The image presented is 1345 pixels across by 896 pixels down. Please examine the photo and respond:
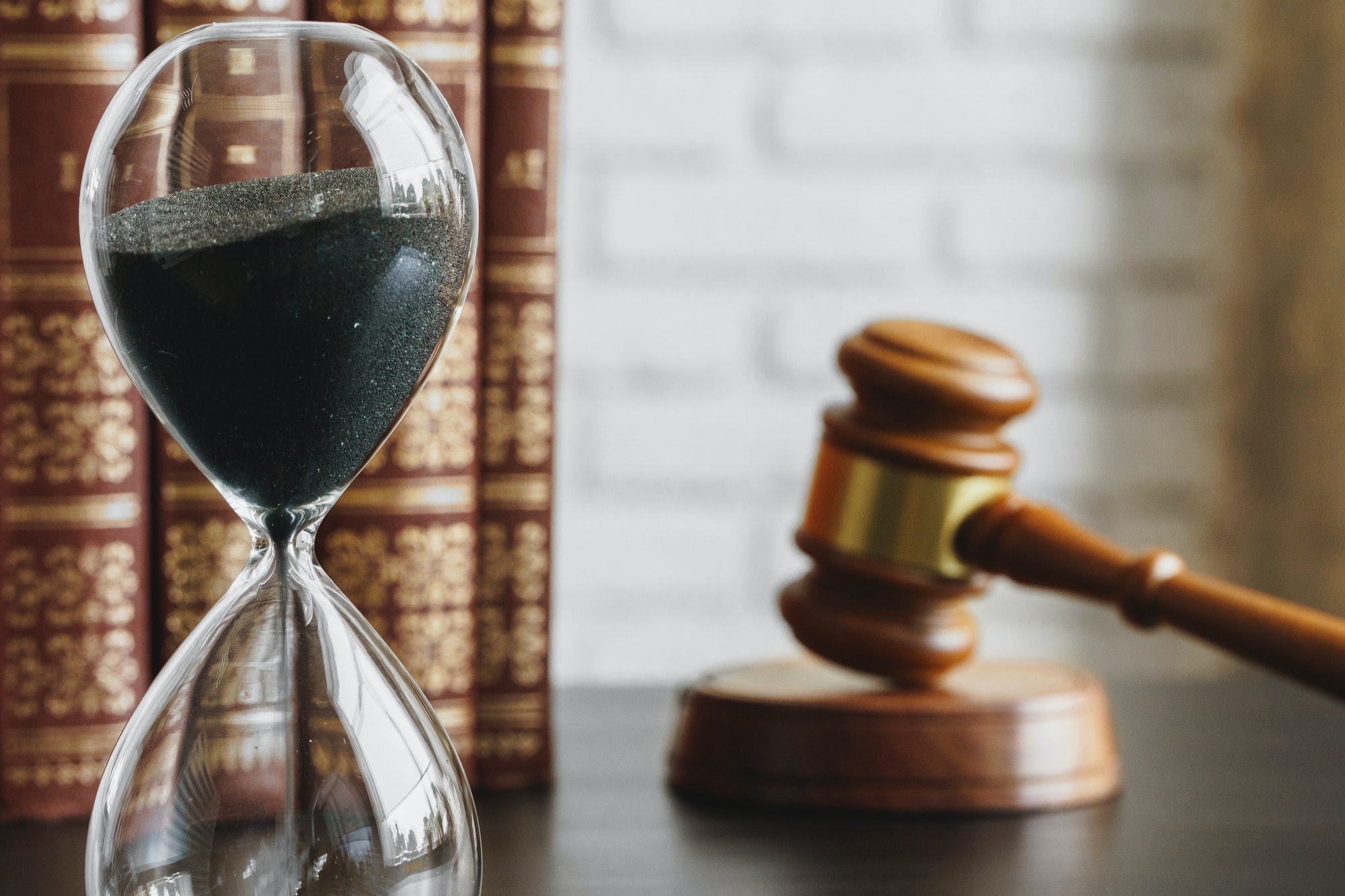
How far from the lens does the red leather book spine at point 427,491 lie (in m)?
0.55

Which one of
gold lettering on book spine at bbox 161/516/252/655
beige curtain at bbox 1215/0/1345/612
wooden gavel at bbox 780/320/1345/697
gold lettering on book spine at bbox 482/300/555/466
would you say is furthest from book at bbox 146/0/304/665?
beige curtain at bbox 1215/0/1345/612

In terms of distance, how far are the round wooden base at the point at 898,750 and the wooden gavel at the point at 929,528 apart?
0.03m

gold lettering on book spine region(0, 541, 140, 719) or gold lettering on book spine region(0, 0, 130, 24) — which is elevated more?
gold lettering on book spine region(0, 0, 130, 24)

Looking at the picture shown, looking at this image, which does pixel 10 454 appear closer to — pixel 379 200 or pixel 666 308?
pixel 379 200

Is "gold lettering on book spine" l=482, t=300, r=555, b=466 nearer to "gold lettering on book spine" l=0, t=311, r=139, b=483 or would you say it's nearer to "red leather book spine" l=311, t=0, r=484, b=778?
"red leather book spine" l=311, t=0, r=484, b=778

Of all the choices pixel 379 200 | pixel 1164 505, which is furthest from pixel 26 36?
pixel 1164 505

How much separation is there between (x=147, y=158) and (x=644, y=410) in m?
0.64

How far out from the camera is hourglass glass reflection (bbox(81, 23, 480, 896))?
0.35 m

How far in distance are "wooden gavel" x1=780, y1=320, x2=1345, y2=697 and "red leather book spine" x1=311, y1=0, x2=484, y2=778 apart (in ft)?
0.47

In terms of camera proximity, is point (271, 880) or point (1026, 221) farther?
point (1026, 221)

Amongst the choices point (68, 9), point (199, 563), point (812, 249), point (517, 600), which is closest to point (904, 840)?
point (517, 600)

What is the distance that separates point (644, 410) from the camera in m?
0.98

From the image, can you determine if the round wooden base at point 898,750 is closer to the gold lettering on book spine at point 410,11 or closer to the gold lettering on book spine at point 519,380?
the gold lettering on book spine at point 519,380

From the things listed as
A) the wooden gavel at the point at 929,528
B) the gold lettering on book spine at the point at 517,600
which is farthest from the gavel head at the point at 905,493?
the gold lettering on book spine at the point at 517,600
